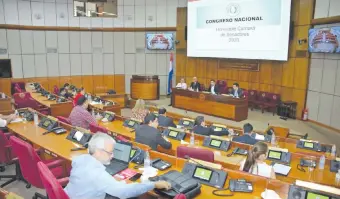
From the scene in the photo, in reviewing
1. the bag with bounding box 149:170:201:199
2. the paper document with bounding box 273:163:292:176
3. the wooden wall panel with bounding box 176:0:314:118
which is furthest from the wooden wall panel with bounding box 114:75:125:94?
the bag with bounding box 149:170:201:199

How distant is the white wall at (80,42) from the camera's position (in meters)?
12.1

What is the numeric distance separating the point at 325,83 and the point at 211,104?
3.52 m

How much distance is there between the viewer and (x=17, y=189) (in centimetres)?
461

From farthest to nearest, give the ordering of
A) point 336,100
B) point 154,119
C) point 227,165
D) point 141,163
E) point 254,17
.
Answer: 1. point 254,17
2. point 336,100
3. point 154,119
4. point 227,165
5. point 141,163

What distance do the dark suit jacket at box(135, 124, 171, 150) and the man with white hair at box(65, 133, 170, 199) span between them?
166 centimetres

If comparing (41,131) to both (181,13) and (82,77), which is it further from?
(181,13)

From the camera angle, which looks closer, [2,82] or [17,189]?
[17,189]

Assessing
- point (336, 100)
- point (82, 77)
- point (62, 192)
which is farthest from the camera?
point (82, 77)

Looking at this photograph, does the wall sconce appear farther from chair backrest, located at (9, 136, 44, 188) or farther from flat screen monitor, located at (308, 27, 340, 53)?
chair backrest, located at (9, 136, 44, 188)

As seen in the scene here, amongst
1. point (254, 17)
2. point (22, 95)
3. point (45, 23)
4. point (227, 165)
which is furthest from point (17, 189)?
point (45, 23)

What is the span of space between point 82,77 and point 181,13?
5.44m

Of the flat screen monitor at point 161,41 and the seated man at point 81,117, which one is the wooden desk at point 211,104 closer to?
the flat screen monitor at point 161,41

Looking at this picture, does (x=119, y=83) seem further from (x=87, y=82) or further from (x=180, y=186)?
(x=180, y=186)

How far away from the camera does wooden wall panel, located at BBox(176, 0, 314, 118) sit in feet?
30.9
